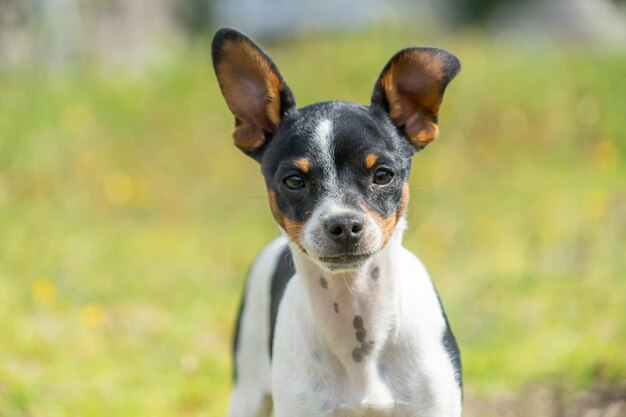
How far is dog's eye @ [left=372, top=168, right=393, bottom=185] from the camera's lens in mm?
3484

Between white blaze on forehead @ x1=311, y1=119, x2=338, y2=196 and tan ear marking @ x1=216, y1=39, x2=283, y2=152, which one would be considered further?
tan ear marking @ x1=216, y1=39, x2=283, y2=152

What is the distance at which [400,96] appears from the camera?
3.79 metres

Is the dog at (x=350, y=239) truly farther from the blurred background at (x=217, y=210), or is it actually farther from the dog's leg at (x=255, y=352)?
the blurred background at (x=217, y=210)

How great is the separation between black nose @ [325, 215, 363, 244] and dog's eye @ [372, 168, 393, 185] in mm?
237

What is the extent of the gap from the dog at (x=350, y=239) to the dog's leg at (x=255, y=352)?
1.60ft

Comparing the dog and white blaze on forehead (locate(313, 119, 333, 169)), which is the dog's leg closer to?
the dog

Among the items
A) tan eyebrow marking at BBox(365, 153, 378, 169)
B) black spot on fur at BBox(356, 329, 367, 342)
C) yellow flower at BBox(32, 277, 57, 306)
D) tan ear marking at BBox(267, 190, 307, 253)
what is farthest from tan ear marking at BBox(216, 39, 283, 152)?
yellow flower at BBox(32, 277, 57, 306)

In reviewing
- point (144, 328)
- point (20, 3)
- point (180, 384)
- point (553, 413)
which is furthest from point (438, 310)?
point (20, 3)

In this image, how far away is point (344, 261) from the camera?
339 cm

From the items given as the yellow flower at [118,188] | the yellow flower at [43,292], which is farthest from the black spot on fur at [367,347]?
the yellow flower at [118,188]

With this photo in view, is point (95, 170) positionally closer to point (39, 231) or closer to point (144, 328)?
point (39, 231)

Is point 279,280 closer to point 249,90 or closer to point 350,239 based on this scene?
point 249,90

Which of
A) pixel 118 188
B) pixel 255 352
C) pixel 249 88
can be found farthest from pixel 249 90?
pixel 118 188

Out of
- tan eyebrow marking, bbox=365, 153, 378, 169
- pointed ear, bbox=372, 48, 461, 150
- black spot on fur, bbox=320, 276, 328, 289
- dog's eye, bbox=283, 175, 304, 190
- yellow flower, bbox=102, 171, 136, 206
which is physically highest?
pointed ear, bbox=372, 48, 461, 150
